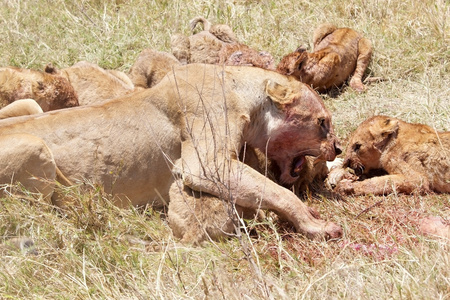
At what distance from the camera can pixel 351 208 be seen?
6.36 m

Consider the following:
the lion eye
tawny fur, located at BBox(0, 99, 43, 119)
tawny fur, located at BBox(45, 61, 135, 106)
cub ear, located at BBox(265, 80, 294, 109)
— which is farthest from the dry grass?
tawny fur, located at BBox(0, 99, 43, 119)

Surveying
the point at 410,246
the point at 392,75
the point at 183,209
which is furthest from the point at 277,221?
the point at 392,75

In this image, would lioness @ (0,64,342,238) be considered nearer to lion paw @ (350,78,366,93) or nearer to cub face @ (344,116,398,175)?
cub face @ (344,116,398,175)

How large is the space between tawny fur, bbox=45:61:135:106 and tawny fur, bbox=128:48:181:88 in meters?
0.28

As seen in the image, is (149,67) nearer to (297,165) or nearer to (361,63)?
(361,63)

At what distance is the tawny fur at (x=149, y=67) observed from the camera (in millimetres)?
9180

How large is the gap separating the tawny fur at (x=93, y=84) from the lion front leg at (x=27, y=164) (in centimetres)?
305

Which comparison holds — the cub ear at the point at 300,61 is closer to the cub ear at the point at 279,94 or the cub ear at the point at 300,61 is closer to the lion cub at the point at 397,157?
the lion cub at the point at 397,157

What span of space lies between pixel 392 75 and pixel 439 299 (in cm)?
568

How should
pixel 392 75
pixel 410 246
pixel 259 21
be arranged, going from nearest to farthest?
pixel 410 246 → pixel 392 75 → pixel 259 21

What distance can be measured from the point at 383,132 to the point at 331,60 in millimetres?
2159

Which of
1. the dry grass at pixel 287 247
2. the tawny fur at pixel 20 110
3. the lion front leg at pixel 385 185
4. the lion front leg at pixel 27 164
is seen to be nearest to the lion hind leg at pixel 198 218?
the dry grass at pixel 287 247

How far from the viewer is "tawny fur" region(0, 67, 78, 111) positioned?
812 cm

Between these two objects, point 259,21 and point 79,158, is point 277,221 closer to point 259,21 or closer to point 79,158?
point 79,158
